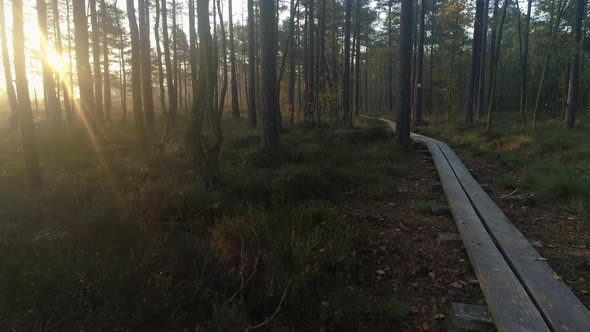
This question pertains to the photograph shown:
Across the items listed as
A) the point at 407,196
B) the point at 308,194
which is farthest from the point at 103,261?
the point at 407,196

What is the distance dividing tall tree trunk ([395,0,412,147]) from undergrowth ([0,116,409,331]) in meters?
3.77

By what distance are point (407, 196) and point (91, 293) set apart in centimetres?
551

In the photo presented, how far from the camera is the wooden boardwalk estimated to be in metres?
2.57

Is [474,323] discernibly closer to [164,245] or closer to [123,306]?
[123,306]

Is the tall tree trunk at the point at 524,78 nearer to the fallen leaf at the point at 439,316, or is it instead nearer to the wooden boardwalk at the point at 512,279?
the wooden boardwalk at the point at 512,279

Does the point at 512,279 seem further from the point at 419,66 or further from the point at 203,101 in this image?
the point at 419,66

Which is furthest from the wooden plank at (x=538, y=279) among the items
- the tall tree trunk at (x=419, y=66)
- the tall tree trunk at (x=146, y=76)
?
the tall tree trunk at (x=419, y=66)

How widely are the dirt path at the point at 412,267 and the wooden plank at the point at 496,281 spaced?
171 millimetres

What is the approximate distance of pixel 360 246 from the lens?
13.8ft

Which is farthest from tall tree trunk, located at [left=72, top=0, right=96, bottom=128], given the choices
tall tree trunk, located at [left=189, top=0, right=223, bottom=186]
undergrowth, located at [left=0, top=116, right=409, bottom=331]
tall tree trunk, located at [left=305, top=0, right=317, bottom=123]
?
tall tree trunk, located at [left=189, top=0, right=223, bottom=186]

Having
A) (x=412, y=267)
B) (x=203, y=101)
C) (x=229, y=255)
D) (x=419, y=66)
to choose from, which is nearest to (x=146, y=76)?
(x=203, y=101)

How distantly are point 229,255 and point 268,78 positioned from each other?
19.0ft

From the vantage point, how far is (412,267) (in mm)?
3904

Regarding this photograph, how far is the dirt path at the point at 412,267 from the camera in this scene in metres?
3.06
